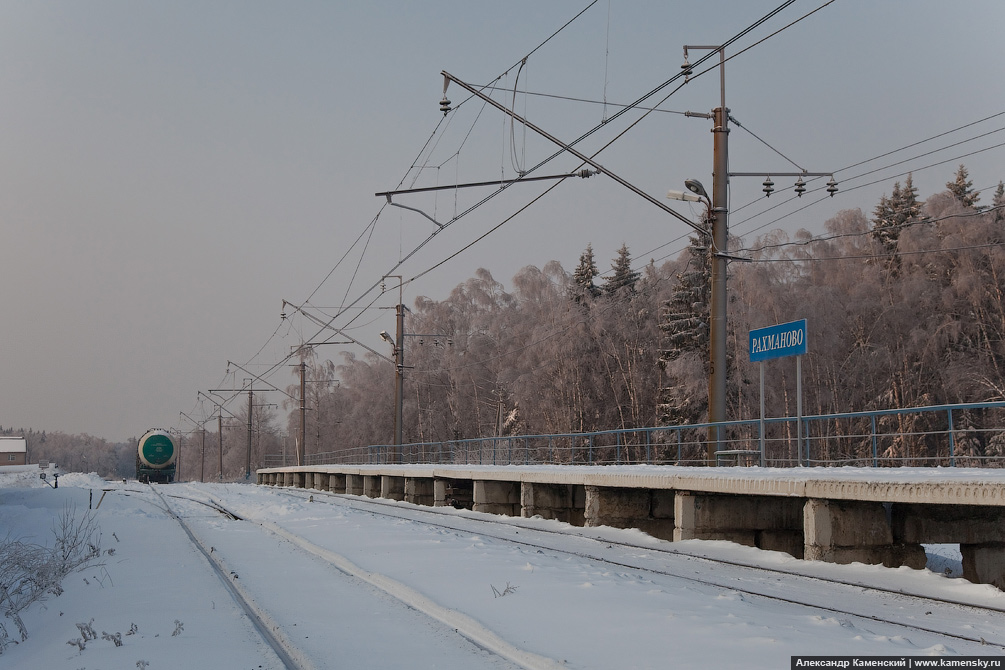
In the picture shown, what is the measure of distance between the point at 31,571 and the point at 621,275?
188 ft

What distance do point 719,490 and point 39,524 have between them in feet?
52.1

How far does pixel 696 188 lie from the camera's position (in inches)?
756

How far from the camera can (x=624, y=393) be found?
63188 millimetres

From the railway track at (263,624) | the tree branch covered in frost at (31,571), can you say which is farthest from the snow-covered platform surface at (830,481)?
the tree branch covered in frost at (31,571)

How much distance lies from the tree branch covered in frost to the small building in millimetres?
176799

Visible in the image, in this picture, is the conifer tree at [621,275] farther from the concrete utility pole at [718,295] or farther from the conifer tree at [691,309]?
the concrete utility pole at [718,295]

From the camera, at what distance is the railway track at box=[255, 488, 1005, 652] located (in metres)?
8.29

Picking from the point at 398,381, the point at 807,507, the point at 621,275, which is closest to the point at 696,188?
the point at 807,507

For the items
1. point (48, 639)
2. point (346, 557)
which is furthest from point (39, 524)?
point (48, 639)

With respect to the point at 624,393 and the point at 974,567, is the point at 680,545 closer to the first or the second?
the point at 974,567

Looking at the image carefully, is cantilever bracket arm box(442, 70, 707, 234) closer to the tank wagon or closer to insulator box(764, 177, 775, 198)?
insulator box(764, 177, 775, 198)

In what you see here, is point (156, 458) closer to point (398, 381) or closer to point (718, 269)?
point (398, 381)

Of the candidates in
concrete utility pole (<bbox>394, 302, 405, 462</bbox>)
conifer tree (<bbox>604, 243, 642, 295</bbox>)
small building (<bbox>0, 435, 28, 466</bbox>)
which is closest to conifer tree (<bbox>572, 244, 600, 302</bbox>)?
conifer tree (<bbox>604, 243, 642, 295</bbox>)

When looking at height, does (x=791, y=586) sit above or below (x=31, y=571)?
above
